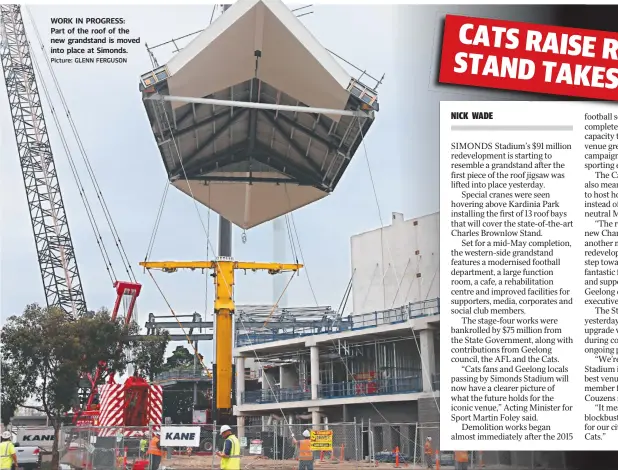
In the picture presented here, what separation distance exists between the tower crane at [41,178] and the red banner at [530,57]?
10.6 metres

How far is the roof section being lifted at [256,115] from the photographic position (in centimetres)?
1745

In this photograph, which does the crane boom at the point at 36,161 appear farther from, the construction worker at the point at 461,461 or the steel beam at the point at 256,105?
the construction worker at the point at 461,461

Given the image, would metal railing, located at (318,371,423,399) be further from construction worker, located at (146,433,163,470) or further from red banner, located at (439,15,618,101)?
red banner, located at (439,15,618,101)

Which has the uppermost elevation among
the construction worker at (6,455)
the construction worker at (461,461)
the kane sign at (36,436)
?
the construction worker at (461,461)

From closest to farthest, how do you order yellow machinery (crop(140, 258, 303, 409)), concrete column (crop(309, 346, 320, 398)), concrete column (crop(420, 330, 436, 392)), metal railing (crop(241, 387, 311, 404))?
1. concrete column (crop(420, 330, 436, 392))
2. yellow machinery (crop(140, 258, 303, 409))
3. concrete column (crop(309, 346, 320, 398))
4. metal railing (crop(241, 387, 311, 404))

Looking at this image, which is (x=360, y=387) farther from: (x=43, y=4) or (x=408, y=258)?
(x=43, y=4)

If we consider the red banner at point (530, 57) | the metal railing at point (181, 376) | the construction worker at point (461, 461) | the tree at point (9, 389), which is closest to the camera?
the red banner at point (530, 57)

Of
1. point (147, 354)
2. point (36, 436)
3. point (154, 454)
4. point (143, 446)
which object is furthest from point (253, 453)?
point (36, 436)

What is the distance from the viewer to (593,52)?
454 inches

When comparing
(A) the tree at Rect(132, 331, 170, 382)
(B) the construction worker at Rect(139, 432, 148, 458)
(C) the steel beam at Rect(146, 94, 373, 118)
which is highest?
(C) the steel beam at Rect(146, 94, 373, 118)

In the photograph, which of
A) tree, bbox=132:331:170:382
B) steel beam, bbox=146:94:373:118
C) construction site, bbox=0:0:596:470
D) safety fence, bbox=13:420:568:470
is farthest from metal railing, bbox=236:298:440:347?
steel beam, bbox=146:94:373:118

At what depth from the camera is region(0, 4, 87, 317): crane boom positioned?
854 inches

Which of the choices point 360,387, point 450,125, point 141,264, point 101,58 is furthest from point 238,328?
point 450,125

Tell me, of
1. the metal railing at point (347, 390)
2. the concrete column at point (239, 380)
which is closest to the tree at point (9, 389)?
the metal railing at point (347, 390)
